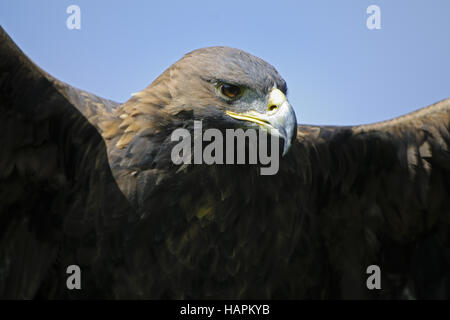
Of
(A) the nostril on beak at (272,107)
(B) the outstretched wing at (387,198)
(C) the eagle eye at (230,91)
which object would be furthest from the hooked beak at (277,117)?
(B) the outstretched wing at (387,198)

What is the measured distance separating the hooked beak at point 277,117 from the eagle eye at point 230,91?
0.12m

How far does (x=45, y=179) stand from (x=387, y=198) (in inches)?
116

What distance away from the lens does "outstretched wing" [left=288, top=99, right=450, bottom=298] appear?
14.5 ft

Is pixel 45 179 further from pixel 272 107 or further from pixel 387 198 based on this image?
pixel 387 198

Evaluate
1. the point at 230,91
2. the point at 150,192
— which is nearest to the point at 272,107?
the point at 230,91

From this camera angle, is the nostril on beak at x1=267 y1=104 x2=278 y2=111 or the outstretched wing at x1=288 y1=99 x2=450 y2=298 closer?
the nostril on beak at x1=267 y1=104 x2=278 y2=111

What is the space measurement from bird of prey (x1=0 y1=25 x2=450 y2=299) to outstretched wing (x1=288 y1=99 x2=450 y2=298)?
Result: 0.28 meters

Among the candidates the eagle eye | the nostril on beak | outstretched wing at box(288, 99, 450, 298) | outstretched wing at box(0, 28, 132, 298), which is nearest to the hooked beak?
the nostril on beak

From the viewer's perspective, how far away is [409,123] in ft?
14.7

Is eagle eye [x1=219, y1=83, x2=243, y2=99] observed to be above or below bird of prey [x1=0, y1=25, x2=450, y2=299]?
above

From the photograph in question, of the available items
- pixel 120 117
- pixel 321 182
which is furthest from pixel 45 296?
pixel 321 182

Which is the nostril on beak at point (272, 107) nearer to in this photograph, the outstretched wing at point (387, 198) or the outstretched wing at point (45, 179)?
the outstretched wing at point (387, 198)

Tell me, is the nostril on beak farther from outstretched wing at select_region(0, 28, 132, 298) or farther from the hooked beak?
outstretched wing at select_region(0, 28, 132, 298)

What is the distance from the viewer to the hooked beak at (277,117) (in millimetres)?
3428
